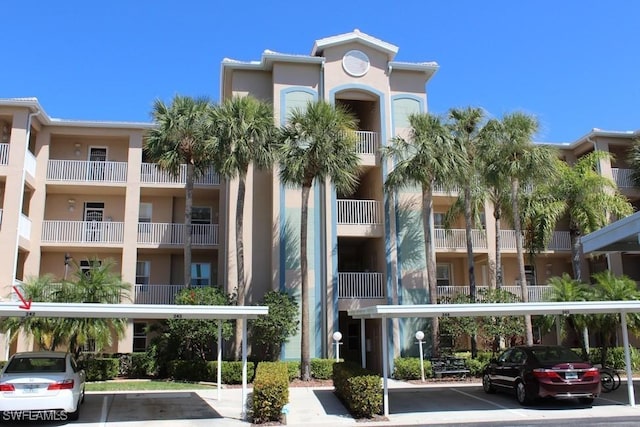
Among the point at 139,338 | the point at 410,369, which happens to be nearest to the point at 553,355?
the point at 410,369

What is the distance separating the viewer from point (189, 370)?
67.9 ft

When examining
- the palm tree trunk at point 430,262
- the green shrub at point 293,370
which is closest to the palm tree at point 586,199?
the palm tree trunk at point 430,262

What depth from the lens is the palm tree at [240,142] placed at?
68.1ft

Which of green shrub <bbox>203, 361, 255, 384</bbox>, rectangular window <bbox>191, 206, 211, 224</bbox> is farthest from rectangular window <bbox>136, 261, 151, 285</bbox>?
green shrub <bbox>203, 361, 255, 384</bbox>

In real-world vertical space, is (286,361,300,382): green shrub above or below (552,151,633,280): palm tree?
below

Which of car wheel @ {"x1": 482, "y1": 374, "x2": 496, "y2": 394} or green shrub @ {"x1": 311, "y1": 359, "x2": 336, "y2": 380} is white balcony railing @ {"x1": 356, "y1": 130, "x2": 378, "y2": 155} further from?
car wheel @ {"x1": 482, "y1": 374, "x2": 496, "y2": 394}

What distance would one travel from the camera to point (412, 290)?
23531 mm

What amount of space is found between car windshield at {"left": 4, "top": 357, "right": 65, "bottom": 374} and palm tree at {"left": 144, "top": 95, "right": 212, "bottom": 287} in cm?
967

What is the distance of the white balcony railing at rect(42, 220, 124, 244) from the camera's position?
25625mm

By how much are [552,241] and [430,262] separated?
9222mm

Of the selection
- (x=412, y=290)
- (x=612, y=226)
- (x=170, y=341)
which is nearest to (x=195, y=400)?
(x=170, y=341)

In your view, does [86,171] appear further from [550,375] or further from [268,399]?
[550,375]

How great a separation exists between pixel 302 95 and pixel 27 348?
15.8 m

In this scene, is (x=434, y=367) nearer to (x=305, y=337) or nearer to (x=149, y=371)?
(x=305, y=337)
